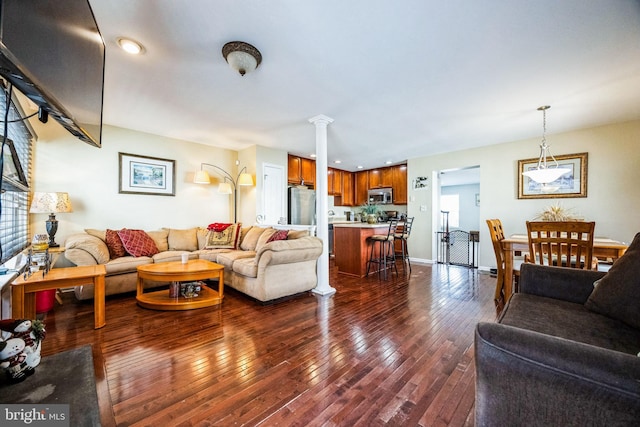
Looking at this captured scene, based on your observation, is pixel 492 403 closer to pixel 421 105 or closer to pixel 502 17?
pixel 502 17

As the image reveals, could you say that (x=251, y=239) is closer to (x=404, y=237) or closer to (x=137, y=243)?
(x=137, y=243)

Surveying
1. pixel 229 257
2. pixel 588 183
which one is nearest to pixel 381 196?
pixel 588 183

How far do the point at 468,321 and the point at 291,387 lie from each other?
6.20 ft

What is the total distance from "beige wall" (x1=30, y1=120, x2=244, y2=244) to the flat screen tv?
9.67ft

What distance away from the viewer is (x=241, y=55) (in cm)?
200

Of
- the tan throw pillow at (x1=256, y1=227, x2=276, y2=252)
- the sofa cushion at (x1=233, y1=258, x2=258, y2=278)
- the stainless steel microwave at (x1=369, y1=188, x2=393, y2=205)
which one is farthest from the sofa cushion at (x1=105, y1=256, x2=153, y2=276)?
the stainless steel microwave at (x1=369, y1=188, x2=393, y2=205)

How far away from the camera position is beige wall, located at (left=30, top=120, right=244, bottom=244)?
333cm

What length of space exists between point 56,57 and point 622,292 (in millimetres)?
2719

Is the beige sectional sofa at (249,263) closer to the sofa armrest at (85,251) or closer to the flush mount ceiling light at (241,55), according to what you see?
the sofa armrest at (85,251)

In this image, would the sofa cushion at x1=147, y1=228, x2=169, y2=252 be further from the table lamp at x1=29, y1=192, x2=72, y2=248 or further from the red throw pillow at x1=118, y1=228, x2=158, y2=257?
the table lamp at x1=29, y1=192, x2=72, y2=248

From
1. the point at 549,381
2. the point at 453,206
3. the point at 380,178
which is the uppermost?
the point at 380,178

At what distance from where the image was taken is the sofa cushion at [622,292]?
48.2 inches

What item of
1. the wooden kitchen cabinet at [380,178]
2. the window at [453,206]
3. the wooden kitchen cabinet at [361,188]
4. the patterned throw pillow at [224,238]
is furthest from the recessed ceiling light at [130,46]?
the window at [453,206]

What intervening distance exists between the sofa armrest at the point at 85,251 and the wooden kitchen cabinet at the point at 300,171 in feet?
11.1
